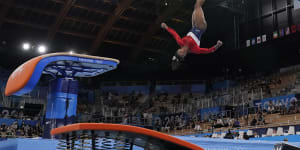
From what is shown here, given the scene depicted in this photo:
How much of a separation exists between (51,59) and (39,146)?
1.63 metres

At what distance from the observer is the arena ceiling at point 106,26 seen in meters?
18.8

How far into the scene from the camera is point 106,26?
20.6 m

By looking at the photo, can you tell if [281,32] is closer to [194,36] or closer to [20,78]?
[194,36]

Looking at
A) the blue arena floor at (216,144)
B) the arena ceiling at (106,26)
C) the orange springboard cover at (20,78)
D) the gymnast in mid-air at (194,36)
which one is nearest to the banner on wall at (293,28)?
the arena ceiling at (106,26)

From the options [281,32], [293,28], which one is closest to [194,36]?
[293,28]

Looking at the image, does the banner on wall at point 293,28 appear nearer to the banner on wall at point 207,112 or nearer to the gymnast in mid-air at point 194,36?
the banner on wall at point 207,112

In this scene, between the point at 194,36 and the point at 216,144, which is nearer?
the point at 216,144

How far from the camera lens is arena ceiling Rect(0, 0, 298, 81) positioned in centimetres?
1883

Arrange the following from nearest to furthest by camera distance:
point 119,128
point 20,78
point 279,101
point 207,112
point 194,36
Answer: point 119,128, point 20,78, point 194,36, point 279,101, point 207,112

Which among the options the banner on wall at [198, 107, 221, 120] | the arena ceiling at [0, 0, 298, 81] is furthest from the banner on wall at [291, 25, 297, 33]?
the banner on wall at [198, 107, 221, 120]

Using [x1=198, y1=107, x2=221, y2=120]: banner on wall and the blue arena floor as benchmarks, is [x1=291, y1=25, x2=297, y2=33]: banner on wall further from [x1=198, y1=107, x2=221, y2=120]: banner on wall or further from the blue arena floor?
the blue arena floor

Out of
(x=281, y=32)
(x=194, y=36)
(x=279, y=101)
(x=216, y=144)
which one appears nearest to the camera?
(x=216, y=144)

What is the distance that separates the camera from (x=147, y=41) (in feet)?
74.1

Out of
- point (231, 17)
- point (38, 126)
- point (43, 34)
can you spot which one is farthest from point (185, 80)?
point (38, 126)
